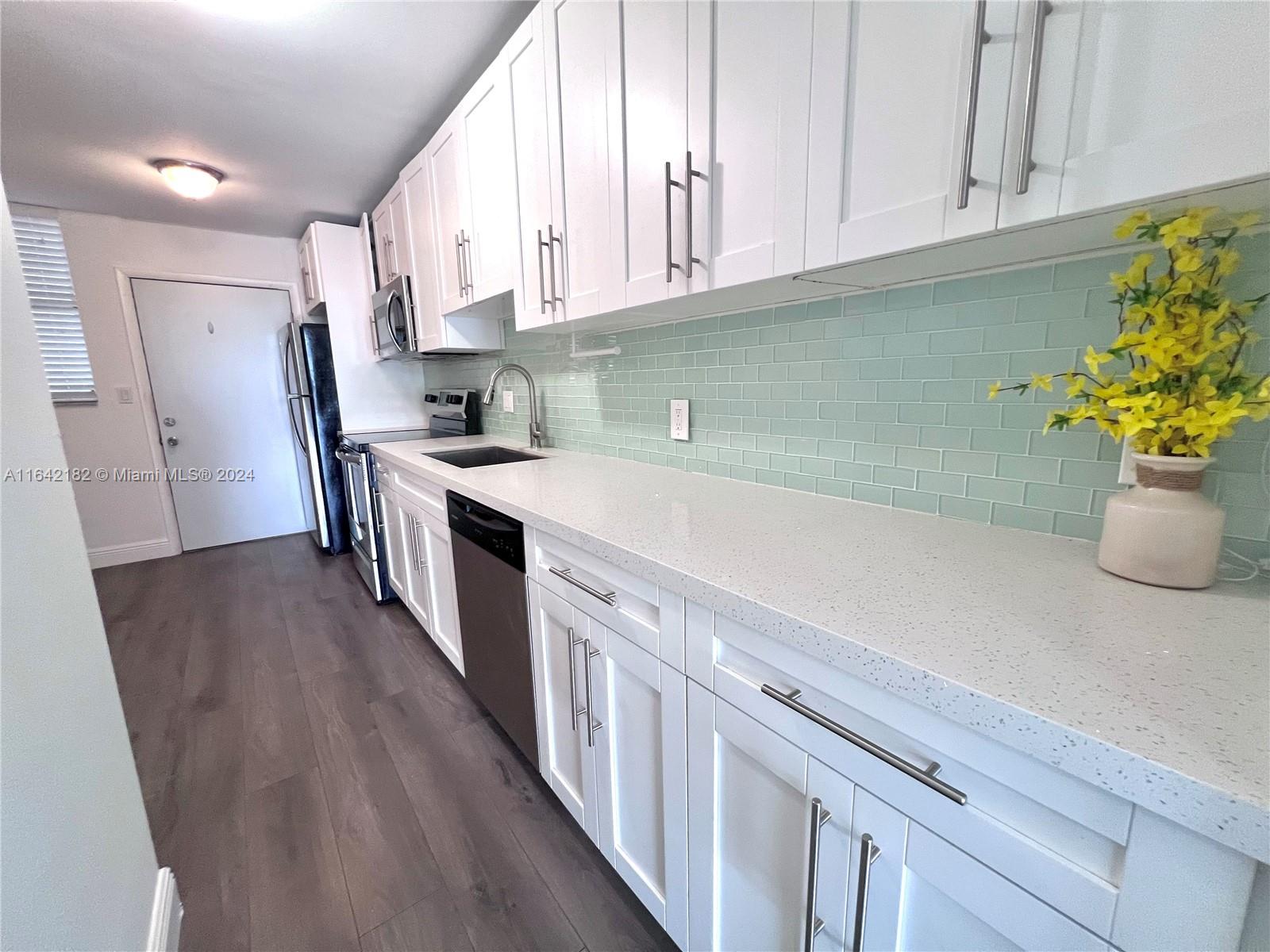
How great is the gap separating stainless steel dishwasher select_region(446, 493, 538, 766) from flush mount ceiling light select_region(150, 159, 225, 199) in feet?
8.11

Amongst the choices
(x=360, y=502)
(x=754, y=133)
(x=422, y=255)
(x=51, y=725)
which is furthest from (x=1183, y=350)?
(x=360, y=502)

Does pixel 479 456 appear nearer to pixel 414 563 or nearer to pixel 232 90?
pixel 414 563

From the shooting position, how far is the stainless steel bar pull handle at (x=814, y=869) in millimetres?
644

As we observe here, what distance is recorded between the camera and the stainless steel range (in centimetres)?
270

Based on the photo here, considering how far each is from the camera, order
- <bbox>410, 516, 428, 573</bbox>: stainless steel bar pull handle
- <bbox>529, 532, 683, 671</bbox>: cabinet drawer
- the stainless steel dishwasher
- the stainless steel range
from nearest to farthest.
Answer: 1. <bbox>529, 532, 683, 671</bbox>: cabinet drawer
2. the stainless steel dishwasher
3. <bbox>410, 516, 428, 573</bbox>: stainless steel bar pull handle
4. the stainless steel range

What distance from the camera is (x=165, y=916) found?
1.08 meters

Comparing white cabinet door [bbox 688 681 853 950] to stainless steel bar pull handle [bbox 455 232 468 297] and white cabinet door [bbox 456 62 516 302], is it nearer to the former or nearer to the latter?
white cabinet door [bbox 456 62 516 302]

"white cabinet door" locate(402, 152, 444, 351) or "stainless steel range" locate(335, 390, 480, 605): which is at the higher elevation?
"white cabinet door" locate(402, 152, 444, 351)

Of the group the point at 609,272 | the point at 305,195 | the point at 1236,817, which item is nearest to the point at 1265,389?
the point at 1236,817

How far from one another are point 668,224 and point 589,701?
1.08 meters

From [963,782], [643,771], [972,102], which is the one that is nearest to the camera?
[963,782]

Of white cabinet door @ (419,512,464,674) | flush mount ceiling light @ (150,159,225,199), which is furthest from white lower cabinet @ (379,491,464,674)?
flush mount ceiling light @ (150,159,225,199)

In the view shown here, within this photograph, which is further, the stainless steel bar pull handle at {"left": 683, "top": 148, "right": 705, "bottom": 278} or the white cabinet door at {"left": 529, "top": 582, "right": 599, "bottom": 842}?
the white cabinet door at {"left": 529, "top": 582, "right": 599, "bottom": 842}

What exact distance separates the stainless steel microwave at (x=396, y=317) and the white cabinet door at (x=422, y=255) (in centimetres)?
6
